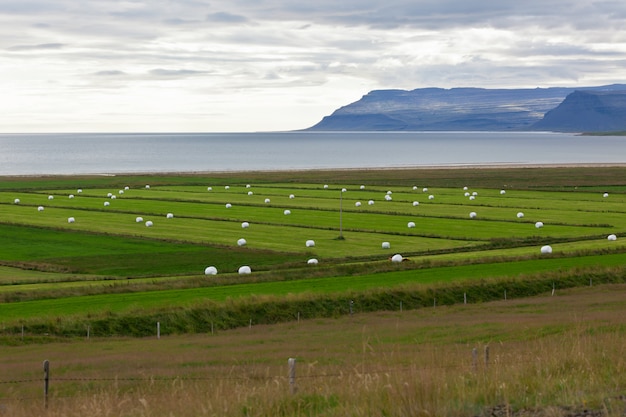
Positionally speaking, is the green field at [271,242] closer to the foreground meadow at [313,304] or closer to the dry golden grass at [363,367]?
the foreground meadow at [313,304]

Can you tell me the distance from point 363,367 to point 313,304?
68.6 ft

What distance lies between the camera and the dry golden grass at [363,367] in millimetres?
9375

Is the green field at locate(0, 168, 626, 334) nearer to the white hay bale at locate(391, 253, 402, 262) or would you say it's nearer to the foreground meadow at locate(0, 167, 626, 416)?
the foreground meadow at locate(0, 167, 626, 416)

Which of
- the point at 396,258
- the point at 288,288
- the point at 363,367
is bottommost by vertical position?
the point at 396,258

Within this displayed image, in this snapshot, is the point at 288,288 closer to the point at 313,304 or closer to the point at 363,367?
the point at 313,304

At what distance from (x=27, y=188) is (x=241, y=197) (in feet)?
102

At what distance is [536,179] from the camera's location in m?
126

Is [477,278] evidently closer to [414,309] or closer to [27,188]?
[414,309]

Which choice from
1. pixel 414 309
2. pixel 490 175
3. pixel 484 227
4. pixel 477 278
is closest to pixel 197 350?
pixel 414 309

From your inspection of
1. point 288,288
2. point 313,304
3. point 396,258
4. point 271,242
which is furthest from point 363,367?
point 271,242

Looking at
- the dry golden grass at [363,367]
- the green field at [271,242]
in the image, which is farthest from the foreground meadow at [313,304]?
the green field at [271,242]

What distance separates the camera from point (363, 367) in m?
11.8

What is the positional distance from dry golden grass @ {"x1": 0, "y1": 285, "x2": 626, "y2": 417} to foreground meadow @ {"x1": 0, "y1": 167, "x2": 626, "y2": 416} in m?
0.06

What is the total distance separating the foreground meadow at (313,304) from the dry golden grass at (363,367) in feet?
0.18
